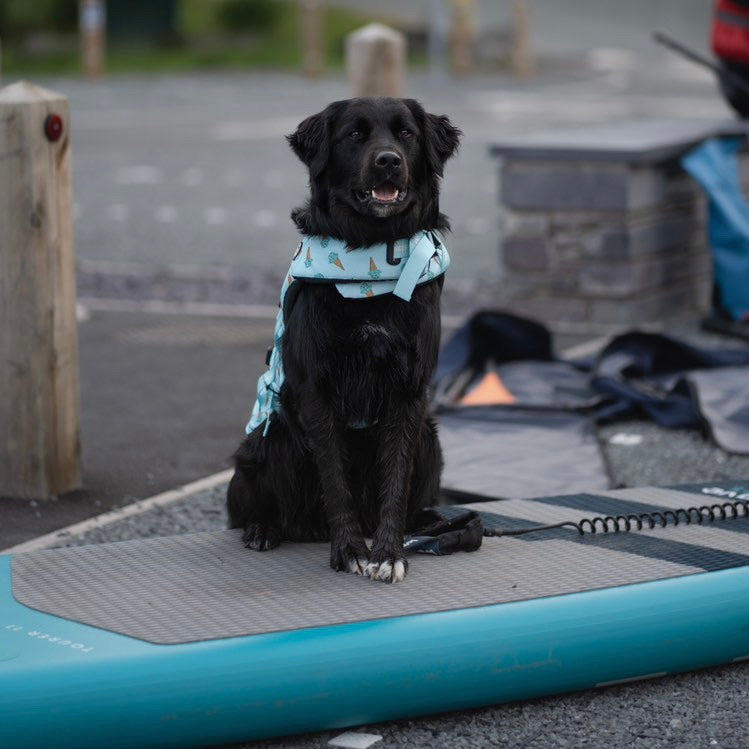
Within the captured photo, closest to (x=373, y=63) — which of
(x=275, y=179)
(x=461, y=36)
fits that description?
(x=275, y=179)

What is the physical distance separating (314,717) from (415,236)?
1.29 metres

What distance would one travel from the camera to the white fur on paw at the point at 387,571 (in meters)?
3.59

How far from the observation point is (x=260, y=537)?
391 cm

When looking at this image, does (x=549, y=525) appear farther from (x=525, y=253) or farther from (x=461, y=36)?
(x=461, y=36)

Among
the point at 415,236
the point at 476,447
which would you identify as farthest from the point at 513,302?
the point at 415,236

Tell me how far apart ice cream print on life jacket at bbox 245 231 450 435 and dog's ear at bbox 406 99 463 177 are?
20cm

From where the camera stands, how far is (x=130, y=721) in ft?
10.2

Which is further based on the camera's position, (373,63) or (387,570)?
(373,63)

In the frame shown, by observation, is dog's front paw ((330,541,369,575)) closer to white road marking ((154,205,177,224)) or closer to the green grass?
white road marking ((154,205,177,224))

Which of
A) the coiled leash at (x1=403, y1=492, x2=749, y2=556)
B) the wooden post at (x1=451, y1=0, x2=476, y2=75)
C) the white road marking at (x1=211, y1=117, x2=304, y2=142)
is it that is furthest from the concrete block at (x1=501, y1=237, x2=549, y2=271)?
the wooden post at (x1=451, y1=0, x2=476, y2=75)

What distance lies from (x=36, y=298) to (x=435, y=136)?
5.46 feet

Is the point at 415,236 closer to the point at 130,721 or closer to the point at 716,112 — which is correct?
the point at 130,721

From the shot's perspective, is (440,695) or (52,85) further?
(52,85)

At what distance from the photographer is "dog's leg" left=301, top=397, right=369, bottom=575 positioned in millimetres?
3703
